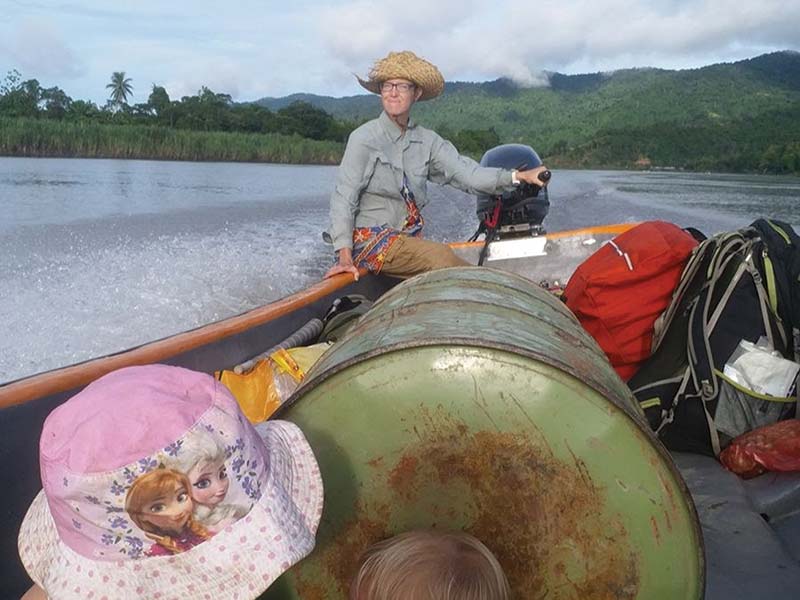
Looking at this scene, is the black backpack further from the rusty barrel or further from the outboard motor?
the outboard motor

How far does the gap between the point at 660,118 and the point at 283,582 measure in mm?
74940

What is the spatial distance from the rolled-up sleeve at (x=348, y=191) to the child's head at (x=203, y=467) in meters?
3.47

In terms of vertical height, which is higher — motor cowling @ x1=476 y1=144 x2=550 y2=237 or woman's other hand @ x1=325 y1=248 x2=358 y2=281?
motor cowling @ x1=476 y1=144 x2=550 y2=237

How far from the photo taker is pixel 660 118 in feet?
232

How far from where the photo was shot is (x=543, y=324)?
2.12 metres

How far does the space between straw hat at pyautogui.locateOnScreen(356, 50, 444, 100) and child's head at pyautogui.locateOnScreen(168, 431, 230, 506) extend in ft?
12.1

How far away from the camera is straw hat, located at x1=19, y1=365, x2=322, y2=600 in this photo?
4.04ft

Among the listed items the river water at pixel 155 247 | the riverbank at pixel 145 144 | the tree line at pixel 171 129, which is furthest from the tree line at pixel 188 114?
the river water at pixel 155 247

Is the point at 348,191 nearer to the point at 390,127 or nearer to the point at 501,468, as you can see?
the point at 390,127

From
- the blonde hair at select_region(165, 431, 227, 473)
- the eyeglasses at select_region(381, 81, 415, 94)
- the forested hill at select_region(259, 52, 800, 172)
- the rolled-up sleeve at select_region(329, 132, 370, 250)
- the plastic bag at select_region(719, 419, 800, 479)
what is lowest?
the plastic bag at select_region(719, 419, 800, 479)

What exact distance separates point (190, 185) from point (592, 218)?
972 cm

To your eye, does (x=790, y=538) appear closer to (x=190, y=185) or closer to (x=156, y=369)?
(x=156, y=369)

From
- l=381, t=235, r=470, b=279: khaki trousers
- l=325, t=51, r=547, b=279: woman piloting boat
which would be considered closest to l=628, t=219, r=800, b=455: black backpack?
l=325, t=51, r=547, b=279: woman piloting boat

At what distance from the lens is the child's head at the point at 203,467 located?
4.11ft
